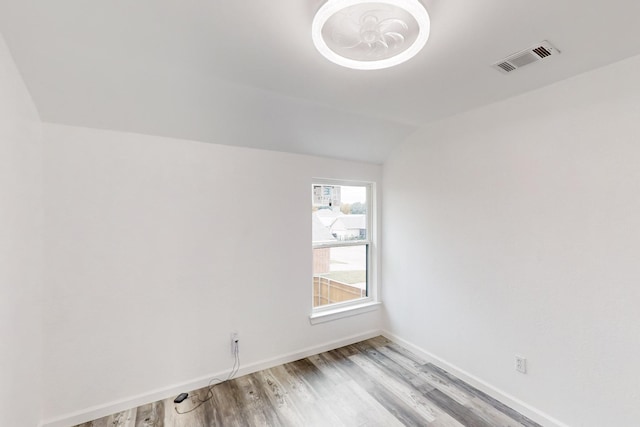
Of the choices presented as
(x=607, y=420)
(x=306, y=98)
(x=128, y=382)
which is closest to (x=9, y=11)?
(x=306, y=98)

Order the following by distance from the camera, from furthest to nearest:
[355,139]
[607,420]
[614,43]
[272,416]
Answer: [355,139]
[272,416]
[607,420]
[614,43]

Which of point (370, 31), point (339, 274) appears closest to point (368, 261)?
point (339, 274)

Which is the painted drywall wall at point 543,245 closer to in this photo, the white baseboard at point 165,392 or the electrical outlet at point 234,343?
the white baseboard at point 165,392

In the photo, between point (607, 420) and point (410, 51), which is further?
point (607, 420)

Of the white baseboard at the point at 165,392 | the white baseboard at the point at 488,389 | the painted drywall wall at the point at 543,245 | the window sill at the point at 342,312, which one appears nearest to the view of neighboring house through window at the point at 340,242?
the window sill at the point at 342,312

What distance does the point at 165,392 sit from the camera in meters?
2.28

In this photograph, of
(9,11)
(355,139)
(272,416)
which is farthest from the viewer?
(355,139)

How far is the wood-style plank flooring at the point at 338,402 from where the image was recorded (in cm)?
204

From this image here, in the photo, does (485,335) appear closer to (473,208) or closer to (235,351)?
(473,208)

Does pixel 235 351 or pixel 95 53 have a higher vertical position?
pixel 95 53

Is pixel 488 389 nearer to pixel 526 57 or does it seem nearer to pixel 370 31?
pixel 526 57

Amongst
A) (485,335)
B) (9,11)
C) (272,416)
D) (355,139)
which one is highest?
(9,11)

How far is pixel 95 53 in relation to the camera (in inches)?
63.1

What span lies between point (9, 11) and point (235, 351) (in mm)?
2677
